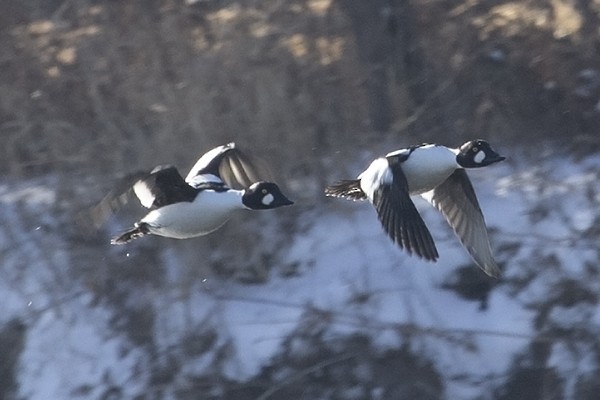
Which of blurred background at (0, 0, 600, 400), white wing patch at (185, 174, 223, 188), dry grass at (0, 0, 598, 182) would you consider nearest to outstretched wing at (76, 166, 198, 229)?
white wing patch at (185, 174, 223, 188)

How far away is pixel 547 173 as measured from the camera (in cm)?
1132

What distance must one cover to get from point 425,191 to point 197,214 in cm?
95

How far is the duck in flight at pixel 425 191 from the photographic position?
275 inches

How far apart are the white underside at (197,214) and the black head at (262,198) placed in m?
0.04

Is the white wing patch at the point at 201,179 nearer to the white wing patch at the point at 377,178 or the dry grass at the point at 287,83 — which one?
the white wing patch at the point at 377,178

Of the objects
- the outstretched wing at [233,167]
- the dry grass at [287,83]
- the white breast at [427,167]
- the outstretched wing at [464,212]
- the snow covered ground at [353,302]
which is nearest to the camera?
the white breast at [427,167]

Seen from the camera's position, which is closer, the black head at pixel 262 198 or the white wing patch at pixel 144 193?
the black head at pixel 262 198

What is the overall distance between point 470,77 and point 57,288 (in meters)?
3.09

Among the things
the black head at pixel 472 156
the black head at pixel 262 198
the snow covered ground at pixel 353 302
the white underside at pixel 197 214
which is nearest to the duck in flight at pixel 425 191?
the black head at pixel 472 156

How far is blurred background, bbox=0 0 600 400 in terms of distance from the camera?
10.6 meters

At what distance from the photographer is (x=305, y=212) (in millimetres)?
11367

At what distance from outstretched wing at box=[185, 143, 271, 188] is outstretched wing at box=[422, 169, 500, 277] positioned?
84 centimetres

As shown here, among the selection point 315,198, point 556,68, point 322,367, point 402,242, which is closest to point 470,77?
point 556,68

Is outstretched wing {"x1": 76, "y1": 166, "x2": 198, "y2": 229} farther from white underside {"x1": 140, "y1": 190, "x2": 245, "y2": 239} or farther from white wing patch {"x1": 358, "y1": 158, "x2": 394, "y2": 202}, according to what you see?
white wing patch {"x1": 358, "y1": 158, "x2": 394, "y2": 202}
